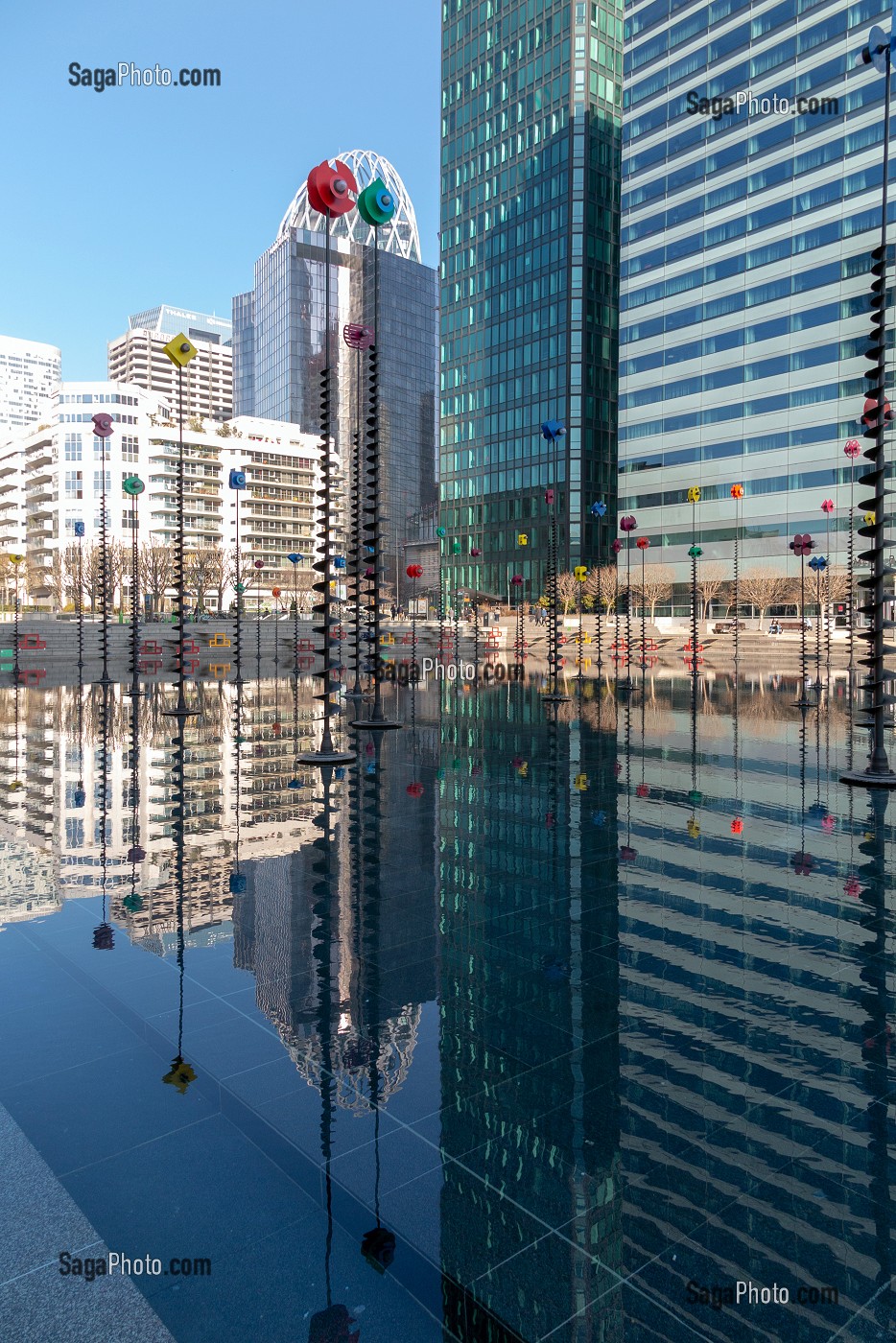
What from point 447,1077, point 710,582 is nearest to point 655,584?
point 710,582

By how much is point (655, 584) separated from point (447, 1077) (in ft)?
247

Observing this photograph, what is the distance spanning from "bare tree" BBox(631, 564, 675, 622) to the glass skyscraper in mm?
2166

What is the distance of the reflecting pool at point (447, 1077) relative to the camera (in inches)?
115

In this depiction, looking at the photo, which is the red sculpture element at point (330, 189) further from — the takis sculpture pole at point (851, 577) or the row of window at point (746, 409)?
the row of window at point (746, 409)

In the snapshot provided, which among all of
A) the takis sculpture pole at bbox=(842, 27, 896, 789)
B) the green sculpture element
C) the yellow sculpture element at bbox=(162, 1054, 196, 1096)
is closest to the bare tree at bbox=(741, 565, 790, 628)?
the takis sculpture pole at bbox=(842, 27, 896, 789)

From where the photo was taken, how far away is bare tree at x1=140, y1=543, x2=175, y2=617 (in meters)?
77.3

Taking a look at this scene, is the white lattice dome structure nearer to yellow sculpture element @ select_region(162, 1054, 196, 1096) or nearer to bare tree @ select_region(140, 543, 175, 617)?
bare tree @ select_region(140, 543, 175, 617)

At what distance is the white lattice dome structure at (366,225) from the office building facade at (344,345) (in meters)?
0.23

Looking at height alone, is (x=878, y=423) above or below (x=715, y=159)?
below

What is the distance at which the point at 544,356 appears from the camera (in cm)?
8788

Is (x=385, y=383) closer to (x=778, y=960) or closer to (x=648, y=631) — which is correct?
(x=648, y=631)

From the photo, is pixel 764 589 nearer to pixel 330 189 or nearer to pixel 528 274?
pixel 528 274

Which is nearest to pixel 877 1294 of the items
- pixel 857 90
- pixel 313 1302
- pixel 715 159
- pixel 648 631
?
pixel 313 1302

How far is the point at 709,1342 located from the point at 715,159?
294 feet
